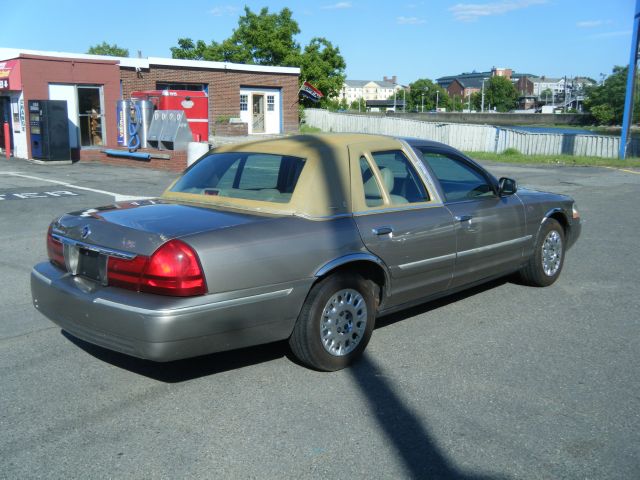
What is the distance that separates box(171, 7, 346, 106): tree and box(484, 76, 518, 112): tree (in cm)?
9870

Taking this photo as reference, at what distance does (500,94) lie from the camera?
5817 inches

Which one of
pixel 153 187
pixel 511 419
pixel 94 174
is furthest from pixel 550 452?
pixel 94 174

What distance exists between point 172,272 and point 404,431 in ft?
5.20

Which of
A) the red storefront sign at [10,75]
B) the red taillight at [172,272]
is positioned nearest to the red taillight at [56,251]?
the red taillight at [172,272]

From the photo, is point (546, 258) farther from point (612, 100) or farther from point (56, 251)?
point (612, 100)

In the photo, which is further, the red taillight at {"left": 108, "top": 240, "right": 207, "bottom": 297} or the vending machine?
the vending machine

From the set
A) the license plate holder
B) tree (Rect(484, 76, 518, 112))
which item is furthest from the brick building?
tree (Rect(484, 76, 518, 112))

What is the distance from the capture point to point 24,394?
405cm

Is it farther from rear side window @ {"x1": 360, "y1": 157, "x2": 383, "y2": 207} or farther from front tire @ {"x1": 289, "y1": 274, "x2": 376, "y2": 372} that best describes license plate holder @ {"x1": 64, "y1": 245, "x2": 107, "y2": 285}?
rear side window @ {"x1": 360, "y1": 157, "x2": 383, "y2": 207}

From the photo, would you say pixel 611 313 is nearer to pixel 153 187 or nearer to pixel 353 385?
pixel 353 385

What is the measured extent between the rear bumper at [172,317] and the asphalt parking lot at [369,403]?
37cm

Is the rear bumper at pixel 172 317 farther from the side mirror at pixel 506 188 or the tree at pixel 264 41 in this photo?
the tree at pixel 264 41

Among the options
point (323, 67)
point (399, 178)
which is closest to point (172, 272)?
point (399, 178)

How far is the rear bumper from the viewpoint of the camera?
12.2ft
